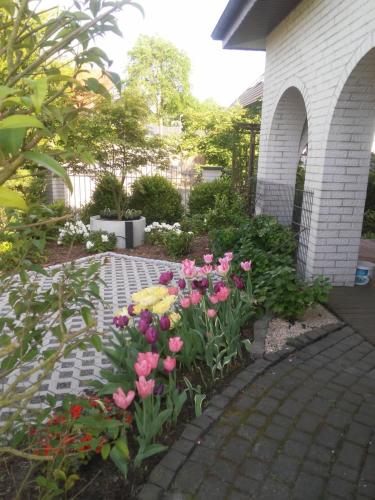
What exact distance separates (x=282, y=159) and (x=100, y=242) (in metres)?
3.47

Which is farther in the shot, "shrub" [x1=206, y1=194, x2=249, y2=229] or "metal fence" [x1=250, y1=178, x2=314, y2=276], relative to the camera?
"shrub" [x1=206, y1=194, x2=249, y2=229]

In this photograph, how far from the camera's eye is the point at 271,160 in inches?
259

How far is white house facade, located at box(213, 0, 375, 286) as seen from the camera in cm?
387

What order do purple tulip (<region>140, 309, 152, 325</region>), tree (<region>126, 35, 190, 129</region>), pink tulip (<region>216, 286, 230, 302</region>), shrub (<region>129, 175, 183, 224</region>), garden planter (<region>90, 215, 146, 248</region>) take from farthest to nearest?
tree (<region>126, 35, 190, 129</region>)
shrub (<region>129, 175, 183, 224</region>)
garden planter (<region>90, 215, 146, 248</region>)
pink tulip (<region>216, 286, 230, 302</region>)
purple tulip (<region>140, 309, 152, 325</region>)

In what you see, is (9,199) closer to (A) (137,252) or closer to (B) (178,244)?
(B) (178,244)

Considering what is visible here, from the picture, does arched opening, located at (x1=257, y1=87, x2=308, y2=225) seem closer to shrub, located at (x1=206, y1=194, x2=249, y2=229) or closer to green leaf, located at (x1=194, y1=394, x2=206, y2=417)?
shrub, located at (x1=206, y1=194, x2=249, y2=229)

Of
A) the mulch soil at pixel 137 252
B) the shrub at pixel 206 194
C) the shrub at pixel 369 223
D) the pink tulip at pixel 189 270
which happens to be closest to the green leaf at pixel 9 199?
the pink tulip at pixel 189 270

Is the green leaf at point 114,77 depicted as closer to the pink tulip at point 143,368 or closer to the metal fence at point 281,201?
the pink tulip at point 143,368

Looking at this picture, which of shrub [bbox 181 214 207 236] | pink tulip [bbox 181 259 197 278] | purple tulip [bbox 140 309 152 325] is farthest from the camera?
shrub [bbox 181 214 207 236]

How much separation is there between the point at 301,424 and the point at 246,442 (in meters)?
0.36

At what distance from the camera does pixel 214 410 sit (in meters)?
2.32

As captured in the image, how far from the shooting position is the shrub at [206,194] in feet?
29.7

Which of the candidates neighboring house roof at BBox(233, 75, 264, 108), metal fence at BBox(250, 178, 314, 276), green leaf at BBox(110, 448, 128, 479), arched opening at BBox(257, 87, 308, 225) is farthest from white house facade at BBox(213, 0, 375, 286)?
neighboring house roof at BBox(233, 75, 264, 108)

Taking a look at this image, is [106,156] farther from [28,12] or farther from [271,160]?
[28,12]
